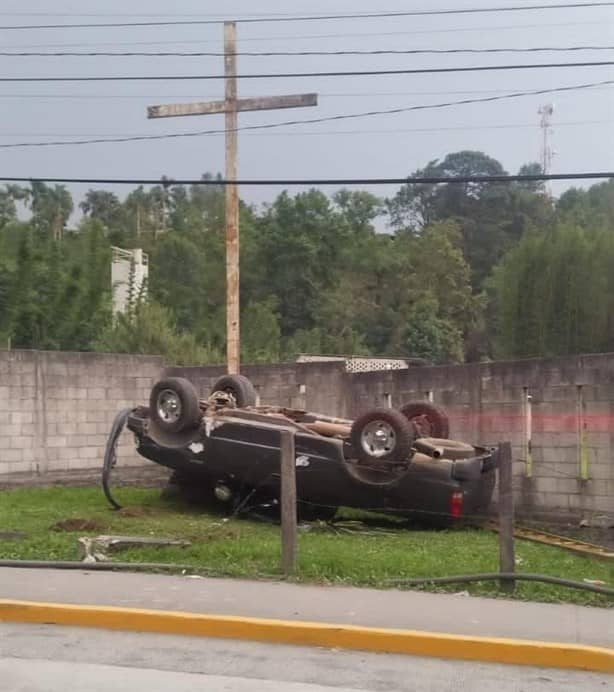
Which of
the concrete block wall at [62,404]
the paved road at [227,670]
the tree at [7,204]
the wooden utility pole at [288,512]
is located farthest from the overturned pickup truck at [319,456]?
the tree at [7,204]

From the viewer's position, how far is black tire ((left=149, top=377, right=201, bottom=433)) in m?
13.7

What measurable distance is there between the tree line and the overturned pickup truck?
50.3 ft

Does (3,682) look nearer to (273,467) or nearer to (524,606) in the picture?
(524,606)

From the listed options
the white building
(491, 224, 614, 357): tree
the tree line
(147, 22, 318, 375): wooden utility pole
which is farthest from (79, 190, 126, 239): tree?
(147, 22, 318, 375): wooden utility pole

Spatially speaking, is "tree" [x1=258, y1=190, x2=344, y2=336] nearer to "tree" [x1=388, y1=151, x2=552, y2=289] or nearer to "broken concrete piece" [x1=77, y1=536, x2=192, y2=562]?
"tree" [x1=388, y1=151, x2=552, y2=289]

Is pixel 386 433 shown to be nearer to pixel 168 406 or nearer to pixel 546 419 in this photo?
pixel 546 419

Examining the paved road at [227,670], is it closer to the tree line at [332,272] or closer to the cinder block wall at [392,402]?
the cinder block wall at [392,402]

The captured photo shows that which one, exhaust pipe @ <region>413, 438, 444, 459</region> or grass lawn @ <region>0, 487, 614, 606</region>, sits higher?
exhaust pipe @ <region>413, 438, 444, 459</region>

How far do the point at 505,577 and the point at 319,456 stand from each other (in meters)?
4.65

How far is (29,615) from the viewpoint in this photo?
8.07 metres

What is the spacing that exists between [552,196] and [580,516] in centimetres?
5525

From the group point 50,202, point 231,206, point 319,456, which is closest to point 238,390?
point 319,456

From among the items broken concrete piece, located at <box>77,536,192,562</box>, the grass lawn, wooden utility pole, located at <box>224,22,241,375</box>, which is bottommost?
the grass lawn

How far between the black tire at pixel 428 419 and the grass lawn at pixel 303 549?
4.63 feet
